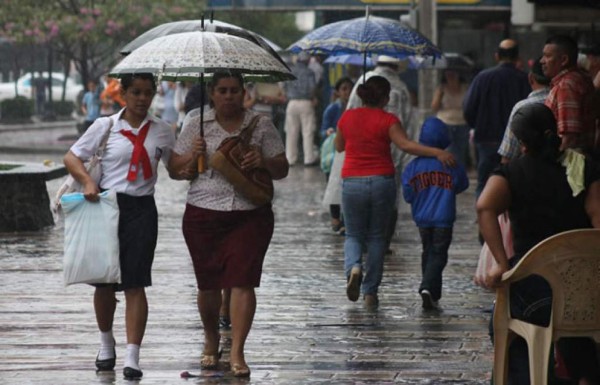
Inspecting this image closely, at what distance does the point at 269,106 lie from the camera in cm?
3078

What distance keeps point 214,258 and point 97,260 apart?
660mm

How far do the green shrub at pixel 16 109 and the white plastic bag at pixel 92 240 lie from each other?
36.9m

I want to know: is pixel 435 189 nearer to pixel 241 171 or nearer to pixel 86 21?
pixel 241 171

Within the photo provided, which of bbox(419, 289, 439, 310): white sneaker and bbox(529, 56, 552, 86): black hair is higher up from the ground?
bbox(529, 56, 552, 86): black hair

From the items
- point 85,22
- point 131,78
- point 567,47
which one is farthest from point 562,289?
point 85,22

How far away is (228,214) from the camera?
9.27 m

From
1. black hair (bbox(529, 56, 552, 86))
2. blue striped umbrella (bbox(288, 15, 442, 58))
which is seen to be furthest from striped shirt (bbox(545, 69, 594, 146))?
blue striped umbrella (bbox(288, 15, 442, 58))

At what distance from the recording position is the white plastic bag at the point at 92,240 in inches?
360

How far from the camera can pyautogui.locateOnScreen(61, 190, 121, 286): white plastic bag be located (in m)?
9.14

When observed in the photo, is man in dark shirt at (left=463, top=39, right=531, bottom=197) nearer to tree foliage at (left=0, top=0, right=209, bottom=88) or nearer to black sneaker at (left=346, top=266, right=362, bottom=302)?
black sneaker at (left=346, top=266, right=362, bottom=302)

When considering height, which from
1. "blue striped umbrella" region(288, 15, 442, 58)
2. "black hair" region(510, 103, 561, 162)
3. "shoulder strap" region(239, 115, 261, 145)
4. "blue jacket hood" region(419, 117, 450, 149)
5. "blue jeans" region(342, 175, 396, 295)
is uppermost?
"blue striped umbrella" region(288, 15, 442, 58)

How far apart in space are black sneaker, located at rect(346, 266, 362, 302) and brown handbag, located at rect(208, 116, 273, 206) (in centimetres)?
250

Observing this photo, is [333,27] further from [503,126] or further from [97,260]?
[97,260]

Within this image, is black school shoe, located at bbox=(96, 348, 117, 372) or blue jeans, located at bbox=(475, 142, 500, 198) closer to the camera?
black school shoe, located at bbox=(96, 348, 117, 372)
